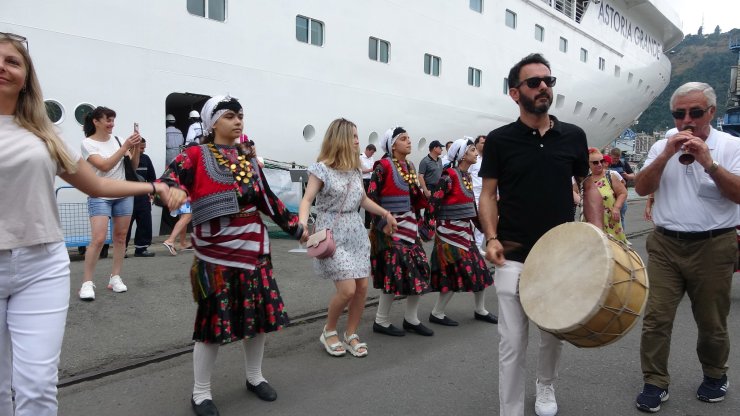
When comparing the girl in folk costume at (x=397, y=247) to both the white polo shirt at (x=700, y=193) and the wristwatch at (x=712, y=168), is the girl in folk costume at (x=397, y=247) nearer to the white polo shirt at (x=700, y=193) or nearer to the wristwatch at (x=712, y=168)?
the white polo shirt at (x=700, y=193)

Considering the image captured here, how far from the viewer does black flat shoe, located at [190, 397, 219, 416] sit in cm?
299

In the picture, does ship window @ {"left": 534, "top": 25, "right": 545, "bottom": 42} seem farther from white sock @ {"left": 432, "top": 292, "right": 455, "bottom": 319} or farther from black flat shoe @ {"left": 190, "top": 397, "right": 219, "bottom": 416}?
black flat shoe @ {"left": 190, "top": 397, "right": 219, "bottom": 416}

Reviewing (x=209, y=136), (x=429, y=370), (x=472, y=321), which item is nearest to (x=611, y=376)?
(x=429, y=370)

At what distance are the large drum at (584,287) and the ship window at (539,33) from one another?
52.9 feet

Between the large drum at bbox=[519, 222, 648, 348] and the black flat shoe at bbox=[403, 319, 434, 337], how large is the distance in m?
2.03

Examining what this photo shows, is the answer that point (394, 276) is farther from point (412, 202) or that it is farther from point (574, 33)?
point (574, 33)

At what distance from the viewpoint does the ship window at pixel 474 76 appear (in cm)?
1439

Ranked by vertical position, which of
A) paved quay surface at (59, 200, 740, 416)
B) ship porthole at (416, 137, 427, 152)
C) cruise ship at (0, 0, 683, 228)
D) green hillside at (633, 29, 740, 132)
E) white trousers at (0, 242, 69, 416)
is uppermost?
green hillside at (633, 29, 740, 132)

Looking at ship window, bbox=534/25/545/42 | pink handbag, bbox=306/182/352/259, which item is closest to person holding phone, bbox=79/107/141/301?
pink handbag, bbox=306/182/352/259

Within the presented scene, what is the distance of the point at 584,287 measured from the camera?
2.38 m

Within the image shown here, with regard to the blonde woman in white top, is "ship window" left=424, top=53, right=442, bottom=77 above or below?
above

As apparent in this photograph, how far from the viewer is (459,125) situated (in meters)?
14.0

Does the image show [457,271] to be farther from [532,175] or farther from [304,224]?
[532,175]

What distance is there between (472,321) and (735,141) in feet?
8.55
